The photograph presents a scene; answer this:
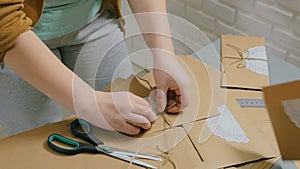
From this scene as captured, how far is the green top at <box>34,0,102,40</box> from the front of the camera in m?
0.88

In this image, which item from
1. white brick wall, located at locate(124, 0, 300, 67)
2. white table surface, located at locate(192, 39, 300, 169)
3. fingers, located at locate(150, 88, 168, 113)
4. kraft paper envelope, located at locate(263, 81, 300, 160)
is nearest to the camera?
kraft paper envelope, located at locate(263, 81, 300, 160)

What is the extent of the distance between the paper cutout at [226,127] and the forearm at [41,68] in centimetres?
22

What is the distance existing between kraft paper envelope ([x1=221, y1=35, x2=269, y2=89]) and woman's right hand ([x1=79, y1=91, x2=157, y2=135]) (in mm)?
201

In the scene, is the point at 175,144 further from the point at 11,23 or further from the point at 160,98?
the point at 11,23

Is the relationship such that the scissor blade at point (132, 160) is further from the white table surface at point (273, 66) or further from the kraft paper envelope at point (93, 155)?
the white table surface at point (273, 66)

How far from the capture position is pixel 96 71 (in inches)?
37.7

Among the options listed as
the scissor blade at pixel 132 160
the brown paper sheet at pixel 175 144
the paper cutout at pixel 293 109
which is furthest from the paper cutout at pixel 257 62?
the scissor blade at pixel 132 160

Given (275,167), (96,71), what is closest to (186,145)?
(275,167)

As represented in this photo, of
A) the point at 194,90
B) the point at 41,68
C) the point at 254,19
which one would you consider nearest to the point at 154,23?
the point at 194,90

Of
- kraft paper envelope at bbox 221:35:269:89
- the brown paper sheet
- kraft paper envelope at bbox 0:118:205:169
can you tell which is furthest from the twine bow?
kraft paper envelope at bbox 0:118:205:169

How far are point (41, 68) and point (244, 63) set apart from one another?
42 centimetres

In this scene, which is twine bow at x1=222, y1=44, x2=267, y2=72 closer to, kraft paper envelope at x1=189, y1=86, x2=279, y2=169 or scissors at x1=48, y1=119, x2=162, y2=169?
kraft paper envelope at x1=189, y1=86, x2=279, y2=169

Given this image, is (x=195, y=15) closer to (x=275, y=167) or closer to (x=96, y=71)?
(x=96, y=71)

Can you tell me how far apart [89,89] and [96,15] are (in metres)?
0.23
